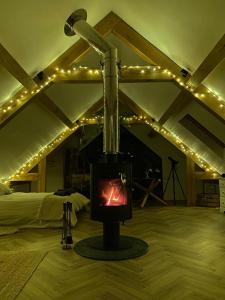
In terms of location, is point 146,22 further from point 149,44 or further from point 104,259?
point 104,259

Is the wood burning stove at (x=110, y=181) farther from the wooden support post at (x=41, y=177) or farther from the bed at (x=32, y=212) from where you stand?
the wooden support post at (x=41, y=177)

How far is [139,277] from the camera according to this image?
221 cm

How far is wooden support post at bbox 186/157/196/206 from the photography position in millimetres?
6102

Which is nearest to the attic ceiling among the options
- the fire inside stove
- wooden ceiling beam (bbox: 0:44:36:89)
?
wooden ceiling beam (bbox: 0:44:36:89)

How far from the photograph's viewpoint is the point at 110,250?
2826mm

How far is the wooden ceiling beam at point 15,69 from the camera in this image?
2809mm

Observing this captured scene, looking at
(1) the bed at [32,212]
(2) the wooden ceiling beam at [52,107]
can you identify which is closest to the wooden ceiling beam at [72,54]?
(2) the wooden ceiling beam at [52,107]

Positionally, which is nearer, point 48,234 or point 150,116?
point 48,234

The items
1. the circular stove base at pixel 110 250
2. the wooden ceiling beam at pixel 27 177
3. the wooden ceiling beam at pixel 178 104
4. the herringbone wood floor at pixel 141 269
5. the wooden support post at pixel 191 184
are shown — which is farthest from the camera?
the wooden support post at pixel 191 184

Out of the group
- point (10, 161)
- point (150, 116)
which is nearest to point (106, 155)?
point (10, 161)

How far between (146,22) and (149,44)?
53 cm

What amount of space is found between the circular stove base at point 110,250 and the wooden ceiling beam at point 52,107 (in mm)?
2542

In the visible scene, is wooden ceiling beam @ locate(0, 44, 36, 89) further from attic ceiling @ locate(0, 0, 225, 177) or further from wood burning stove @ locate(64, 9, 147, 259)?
wood burning stove @ locate(64, 9, 147, 259)

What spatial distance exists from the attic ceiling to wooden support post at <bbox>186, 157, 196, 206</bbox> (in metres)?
0.51
